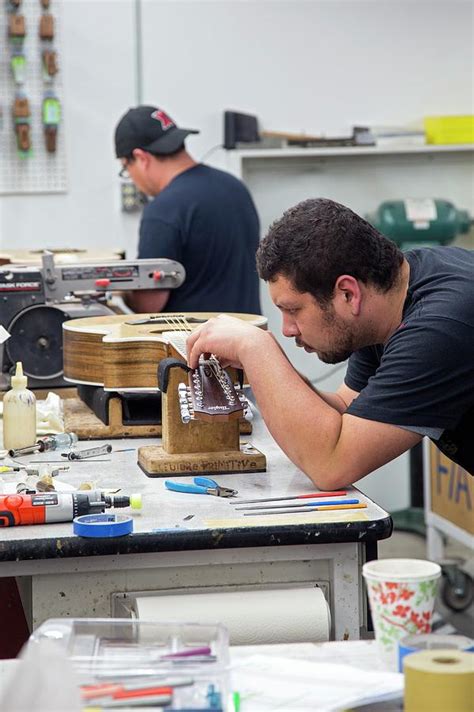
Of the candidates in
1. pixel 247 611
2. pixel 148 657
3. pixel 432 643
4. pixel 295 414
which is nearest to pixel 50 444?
pixel 295 414

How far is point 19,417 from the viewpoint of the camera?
88.8 inches

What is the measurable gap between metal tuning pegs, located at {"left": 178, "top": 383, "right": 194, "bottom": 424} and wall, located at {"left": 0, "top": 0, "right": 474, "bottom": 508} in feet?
9.78

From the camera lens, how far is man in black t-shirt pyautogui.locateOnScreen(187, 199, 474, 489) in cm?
177

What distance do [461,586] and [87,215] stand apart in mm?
2312

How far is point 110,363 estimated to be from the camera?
7.77ft

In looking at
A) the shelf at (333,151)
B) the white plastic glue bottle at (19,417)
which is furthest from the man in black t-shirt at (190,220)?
the white plastic glue bottle at (19,417)

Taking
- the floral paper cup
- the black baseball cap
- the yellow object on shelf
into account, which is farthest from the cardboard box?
the floral paper cup

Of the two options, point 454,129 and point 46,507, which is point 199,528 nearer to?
point 46,507

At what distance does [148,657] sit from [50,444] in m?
1.16

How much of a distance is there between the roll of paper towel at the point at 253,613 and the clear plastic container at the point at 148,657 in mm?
452

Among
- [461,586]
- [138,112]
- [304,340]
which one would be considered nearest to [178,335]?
[304,340]

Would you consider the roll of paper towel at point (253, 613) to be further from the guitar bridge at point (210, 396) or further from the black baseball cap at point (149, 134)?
the black baseball cap at point (149, 134)

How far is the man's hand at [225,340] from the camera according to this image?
1968 millimetres

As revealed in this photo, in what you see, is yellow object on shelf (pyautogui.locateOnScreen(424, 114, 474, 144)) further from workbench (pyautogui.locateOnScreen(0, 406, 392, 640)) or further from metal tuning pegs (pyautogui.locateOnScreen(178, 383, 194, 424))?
workbench (pyautogui.locateOnScreen(0, 406, 392, 640))
